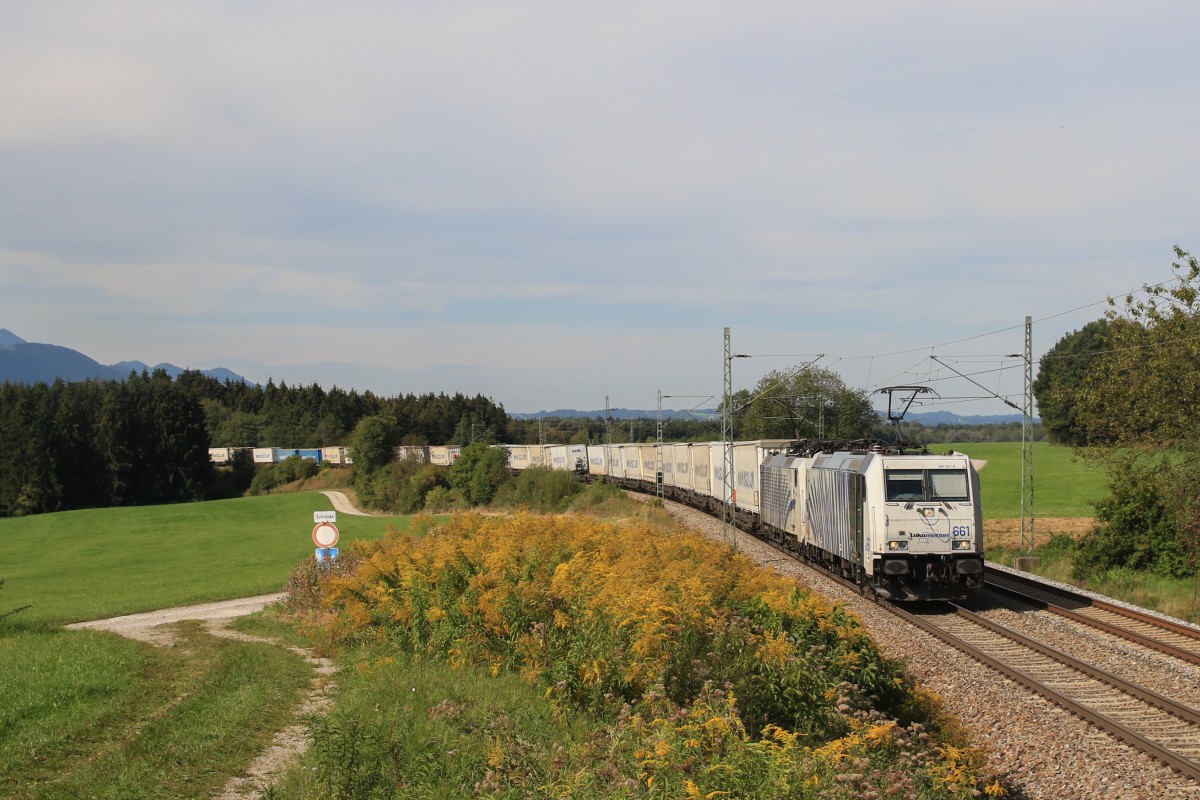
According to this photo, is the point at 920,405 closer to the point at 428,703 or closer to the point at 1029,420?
the point at 1029,420

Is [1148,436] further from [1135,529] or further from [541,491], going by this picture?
A: [541,491]

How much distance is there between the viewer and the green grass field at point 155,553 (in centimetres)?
2648

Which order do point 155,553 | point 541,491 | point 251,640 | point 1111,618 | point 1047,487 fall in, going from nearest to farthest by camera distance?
point 251,640 → point 1111,618 → point 155,553 → point 541,491 → point 1047,487

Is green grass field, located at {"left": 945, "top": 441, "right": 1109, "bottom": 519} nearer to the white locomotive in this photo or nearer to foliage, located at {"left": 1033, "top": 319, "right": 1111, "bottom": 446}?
foliage, located at {"left": 1033, "top": 319, "right": 1111, "bottom": 446}

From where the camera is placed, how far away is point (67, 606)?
82.1ft

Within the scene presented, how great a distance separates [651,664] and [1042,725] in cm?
572

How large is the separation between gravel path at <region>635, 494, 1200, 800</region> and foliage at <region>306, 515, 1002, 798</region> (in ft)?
3.47

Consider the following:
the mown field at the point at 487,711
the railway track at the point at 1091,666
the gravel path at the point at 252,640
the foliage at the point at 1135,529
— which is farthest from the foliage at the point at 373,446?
the mown field at the point at 487,711

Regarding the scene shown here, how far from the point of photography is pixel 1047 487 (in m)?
60.7

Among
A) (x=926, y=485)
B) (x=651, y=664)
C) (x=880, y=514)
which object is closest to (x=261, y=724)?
(x=651, y=664)

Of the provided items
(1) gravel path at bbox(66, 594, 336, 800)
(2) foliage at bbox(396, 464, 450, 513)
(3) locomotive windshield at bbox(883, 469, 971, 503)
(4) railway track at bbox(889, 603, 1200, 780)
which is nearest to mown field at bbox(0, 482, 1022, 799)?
(1) gravel path at bbox(66, 594, 336, 800)

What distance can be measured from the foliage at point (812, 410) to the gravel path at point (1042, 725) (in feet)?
150

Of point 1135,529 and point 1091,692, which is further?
point 1135,529

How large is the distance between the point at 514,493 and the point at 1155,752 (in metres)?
49.1
